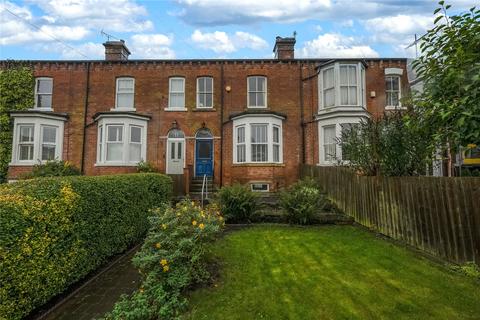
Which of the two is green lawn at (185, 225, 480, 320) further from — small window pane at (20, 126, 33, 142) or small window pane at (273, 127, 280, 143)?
small window pane at (20, 126, 33, 142)

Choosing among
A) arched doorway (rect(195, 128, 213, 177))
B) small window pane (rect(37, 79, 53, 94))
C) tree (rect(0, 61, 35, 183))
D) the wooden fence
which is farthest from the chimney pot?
tree (rect(0, 61, 35, 183))

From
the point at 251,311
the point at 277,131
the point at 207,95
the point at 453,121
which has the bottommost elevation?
the point at 251,311

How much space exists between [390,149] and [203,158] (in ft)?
34.2

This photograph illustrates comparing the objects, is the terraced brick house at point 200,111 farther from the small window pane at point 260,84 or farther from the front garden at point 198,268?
the front garden at point 198,268

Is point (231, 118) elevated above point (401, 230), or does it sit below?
above

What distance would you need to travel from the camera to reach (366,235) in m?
8.09

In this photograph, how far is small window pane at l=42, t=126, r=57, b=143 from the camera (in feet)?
52.3

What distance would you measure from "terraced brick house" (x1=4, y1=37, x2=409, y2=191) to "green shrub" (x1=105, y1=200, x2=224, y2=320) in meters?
9.34

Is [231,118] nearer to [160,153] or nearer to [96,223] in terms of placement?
[160,153]

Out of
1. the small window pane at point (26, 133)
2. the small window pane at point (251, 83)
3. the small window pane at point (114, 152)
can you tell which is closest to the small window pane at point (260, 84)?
the small window pane at point (251, 83)

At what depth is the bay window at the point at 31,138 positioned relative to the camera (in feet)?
50.7

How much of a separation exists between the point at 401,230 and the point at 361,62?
11.1 meters

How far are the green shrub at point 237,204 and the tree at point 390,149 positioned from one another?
3.79 metres

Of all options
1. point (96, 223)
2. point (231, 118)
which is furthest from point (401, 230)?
point (231, 118)
